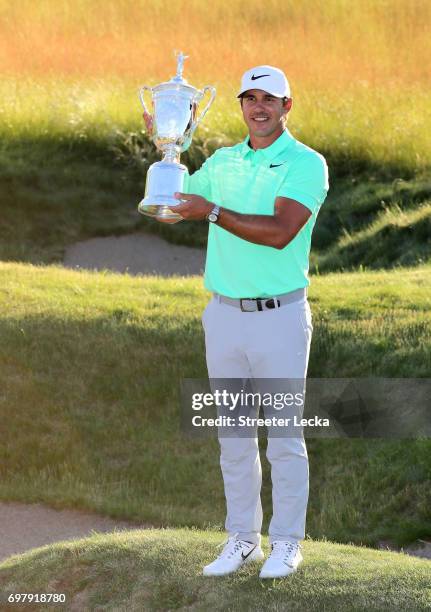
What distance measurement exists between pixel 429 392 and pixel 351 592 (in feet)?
14.5

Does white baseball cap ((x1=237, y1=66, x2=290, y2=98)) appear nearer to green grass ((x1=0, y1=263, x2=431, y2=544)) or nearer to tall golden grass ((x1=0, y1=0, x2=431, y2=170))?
green grass ((x1=0, y1=263, x2=431, y2=544))

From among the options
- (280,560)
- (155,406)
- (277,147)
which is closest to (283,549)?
(280,560)

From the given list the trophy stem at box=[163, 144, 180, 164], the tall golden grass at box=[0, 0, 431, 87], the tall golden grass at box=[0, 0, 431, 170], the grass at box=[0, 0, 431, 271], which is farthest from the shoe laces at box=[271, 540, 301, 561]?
the tall golden grass at box=[0, 0, 431, 87]

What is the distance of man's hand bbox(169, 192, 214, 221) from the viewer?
639 cm

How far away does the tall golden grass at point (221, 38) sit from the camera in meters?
24.3

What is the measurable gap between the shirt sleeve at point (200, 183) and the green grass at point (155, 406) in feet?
12.6

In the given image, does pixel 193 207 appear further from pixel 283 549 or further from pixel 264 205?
pixel 283 549

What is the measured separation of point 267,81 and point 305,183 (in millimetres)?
498

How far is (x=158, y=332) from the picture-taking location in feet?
40.2

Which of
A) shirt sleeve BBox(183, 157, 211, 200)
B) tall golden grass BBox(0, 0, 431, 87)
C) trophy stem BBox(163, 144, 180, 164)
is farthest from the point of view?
tall golden grass BBox(0, 0, 431, 87)

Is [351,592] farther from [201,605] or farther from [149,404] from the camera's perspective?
[149,404]

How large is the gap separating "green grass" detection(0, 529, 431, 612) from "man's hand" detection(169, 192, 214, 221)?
70.3 inches

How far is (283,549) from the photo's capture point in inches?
264

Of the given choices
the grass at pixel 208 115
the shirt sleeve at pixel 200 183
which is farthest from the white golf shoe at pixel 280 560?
the grass at pixel 208 115
